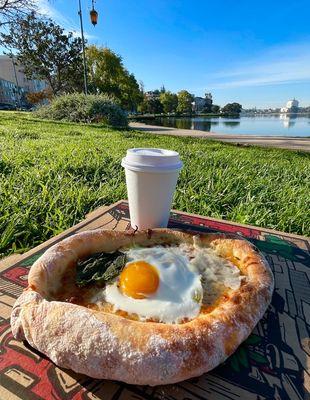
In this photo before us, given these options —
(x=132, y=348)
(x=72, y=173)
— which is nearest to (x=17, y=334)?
(x=132, y=348)

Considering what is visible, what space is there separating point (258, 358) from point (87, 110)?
15.5 meters

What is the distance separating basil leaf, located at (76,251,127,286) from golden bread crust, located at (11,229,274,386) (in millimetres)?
150

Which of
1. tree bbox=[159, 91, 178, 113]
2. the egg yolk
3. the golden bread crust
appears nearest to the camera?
the golden bread crust

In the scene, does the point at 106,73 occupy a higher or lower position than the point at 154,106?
higher

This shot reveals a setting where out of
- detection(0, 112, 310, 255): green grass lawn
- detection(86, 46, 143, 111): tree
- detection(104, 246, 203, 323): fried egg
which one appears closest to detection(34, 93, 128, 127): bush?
detection(0, 112, 310, 255): green grass lawn

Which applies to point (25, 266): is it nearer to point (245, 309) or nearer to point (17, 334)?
point (17, 334)

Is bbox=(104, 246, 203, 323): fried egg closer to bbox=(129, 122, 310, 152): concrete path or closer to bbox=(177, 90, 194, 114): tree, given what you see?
bbox=(129, 122, 310, 152): concrete path

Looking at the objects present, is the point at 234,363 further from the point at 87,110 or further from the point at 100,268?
the point at 87,110

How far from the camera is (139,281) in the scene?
119cm

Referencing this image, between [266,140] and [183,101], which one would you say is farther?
[183,101]

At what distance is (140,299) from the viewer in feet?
3.78

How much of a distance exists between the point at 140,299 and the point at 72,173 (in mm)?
3185

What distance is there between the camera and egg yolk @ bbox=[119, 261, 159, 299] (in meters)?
1.16

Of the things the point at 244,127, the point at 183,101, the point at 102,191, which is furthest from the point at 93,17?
the point at 183,101
